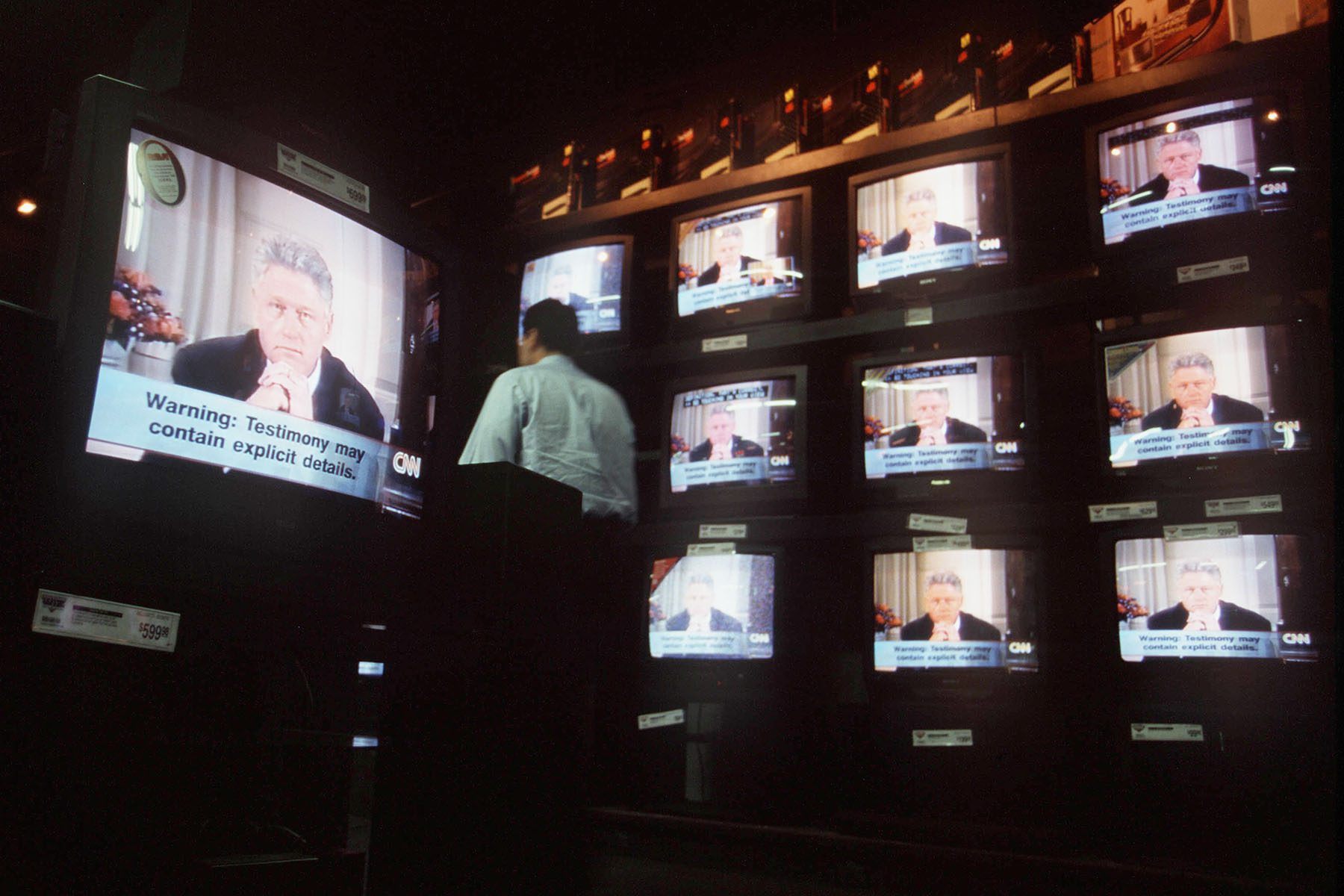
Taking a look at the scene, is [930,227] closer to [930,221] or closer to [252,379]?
[930,221]

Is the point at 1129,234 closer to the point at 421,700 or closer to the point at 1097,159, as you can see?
the point at 1097,159

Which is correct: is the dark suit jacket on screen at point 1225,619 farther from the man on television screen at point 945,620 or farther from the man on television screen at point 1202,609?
the man on television screen at point 945,620

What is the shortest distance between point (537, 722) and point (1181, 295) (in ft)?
7.25

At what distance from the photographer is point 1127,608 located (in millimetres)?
2439

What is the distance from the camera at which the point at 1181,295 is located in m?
2.75

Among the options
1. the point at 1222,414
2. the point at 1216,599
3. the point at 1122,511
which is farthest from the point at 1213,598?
the point at 1222,414

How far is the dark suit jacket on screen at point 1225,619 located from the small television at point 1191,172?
2.97 feet

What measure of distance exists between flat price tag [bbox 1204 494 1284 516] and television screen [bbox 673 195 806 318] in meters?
1.28

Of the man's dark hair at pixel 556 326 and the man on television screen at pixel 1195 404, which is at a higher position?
the man's dark hair at pixel 556 326

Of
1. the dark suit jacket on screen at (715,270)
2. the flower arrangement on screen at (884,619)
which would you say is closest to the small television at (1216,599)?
the flower arrangement on screen at (884,619)

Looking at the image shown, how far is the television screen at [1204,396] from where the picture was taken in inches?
93.0

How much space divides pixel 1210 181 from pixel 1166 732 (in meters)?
1.38

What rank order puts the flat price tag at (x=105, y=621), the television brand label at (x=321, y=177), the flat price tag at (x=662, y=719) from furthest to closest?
A: the flat price tag at (x=662, y=719), the television brand label at (x=321, y=177), the flat price tag at (x=105, y=621)

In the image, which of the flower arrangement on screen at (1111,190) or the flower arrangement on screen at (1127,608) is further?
the flower arrangement on screen at (1111,190)
